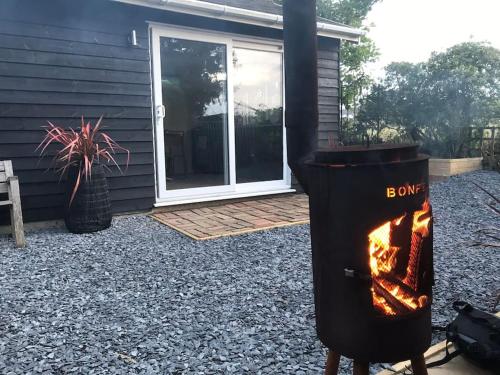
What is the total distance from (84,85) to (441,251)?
3274 millimetres

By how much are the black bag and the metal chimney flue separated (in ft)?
2.39

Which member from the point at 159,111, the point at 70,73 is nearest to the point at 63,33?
the point at 70,73

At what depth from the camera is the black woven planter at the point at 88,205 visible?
10.9 ft

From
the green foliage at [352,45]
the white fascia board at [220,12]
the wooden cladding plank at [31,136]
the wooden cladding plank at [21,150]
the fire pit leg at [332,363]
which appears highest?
the green foliage at [352,45]

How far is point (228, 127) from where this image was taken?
4.52 meters

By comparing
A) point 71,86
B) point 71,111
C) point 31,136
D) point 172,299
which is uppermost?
point 71,86

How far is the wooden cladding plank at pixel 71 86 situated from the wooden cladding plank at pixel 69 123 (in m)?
0.25

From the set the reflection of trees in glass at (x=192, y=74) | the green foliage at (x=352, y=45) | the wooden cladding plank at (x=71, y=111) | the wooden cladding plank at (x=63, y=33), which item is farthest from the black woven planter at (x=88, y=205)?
the green foliage at (x=352, y=45)

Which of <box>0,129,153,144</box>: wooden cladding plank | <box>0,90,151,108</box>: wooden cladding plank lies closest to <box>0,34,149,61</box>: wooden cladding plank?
<box>0,90,151,108</box>: wooden cladding plank

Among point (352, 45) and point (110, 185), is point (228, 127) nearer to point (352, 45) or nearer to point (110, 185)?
point (110, 185)

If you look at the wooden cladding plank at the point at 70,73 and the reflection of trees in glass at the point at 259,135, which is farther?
the reflection of trees in glass at the point at 259,135

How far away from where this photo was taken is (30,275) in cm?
237

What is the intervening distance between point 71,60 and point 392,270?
3.49 meters

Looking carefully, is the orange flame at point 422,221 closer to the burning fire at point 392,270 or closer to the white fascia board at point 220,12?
the burning fire at point 392,270
